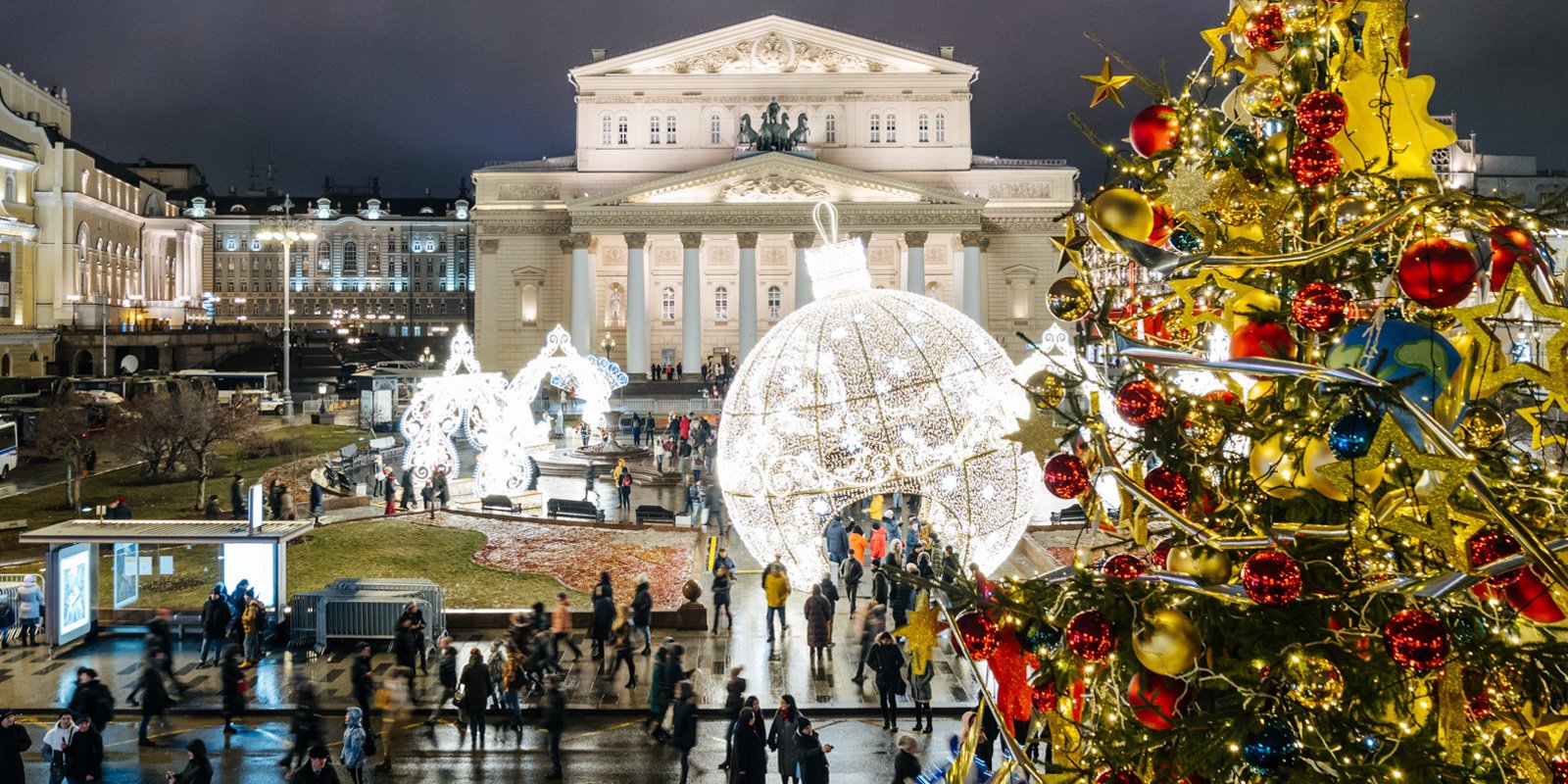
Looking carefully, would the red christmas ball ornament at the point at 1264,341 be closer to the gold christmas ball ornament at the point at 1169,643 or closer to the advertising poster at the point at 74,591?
the gold christmas ball ornament at the point at 1169,643

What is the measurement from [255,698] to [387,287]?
285 ft

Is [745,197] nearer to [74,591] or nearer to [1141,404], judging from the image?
[74,591]

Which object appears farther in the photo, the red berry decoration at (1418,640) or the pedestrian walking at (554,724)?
the pedestrian walking at (554,724)

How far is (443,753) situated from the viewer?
35.1 ft

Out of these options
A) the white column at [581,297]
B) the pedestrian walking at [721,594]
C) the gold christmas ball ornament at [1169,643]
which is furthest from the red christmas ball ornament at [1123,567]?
the white column at [581,297]

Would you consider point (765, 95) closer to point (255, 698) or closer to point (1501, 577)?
point (255, 698)

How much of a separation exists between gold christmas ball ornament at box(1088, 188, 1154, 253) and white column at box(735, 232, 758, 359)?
47.1 metres

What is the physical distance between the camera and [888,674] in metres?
11.2

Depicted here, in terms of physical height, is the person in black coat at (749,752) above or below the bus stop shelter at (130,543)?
below

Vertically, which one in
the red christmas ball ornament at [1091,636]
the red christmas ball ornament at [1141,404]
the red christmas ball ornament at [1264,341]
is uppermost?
the red christmas ball ornament at [1264,341]

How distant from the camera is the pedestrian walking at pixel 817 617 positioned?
42.2ft

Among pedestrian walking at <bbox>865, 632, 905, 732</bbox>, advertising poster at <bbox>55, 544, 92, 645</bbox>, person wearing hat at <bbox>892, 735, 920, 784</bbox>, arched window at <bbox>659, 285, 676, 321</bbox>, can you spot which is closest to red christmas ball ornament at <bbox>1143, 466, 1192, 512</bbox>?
person wearing hat at <bbox>892, 735, 920, 784</bbox>

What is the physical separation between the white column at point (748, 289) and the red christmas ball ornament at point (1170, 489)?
46955mm

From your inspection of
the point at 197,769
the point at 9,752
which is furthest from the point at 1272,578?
the point at 9,752
